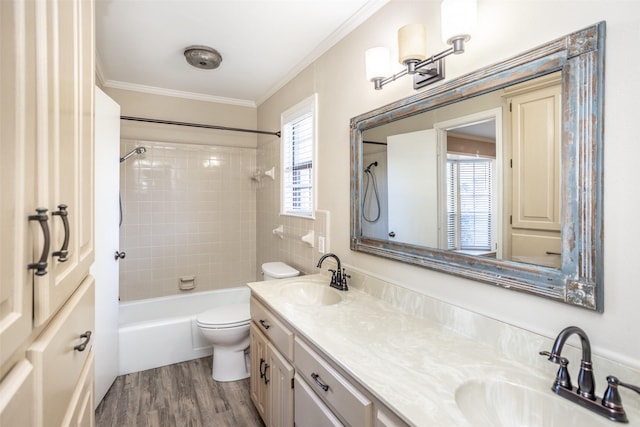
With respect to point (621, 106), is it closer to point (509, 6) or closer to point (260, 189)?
point (509, 6)

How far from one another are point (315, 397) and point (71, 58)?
4.41ft

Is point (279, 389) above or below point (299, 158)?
below

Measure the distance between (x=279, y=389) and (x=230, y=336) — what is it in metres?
0.92

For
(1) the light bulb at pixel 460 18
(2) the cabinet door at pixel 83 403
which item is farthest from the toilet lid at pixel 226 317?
(1) the light bulb at pixel 460 18

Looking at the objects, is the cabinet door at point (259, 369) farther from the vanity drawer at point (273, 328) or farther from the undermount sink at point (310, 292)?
the undermount sink at point (310, 292)

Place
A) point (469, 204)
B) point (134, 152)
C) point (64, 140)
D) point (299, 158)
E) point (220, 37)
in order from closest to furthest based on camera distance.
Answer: point (64, 140)
point (469, 204)
point (220, 37)
point (299, 158)
point (134, 152)

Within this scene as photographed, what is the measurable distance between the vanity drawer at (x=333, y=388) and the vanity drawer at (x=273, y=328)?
0.24 ft

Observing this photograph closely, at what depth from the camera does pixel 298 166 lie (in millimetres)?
2760

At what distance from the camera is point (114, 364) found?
7.88ft

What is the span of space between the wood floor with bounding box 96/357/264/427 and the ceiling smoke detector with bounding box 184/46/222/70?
247 centimetres

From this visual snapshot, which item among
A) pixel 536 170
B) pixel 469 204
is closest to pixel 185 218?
pixel 469 204

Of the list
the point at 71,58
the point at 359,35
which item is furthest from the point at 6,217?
the point at 359,35

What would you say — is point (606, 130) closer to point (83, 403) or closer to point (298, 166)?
point (83, 403)

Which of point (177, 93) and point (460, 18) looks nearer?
point (460, 18)
